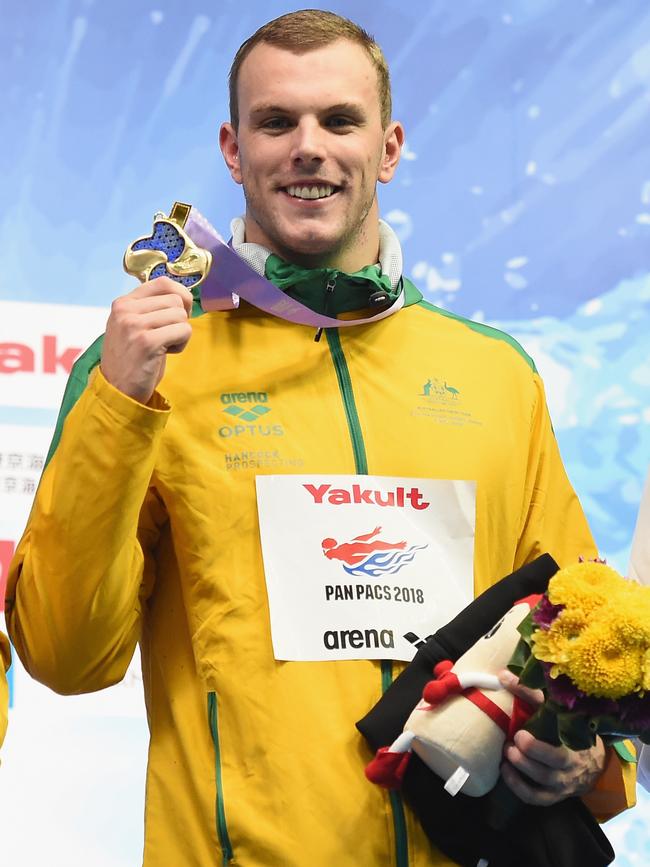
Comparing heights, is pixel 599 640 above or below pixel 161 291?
below

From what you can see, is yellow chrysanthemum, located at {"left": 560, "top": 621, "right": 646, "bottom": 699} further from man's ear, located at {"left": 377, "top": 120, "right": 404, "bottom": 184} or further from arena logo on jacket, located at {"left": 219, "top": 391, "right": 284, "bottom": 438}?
man's ear, located at {"left": 377, "top": 120, "right": 404, "bottom": 184}

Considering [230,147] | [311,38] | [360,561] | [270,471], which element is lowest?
[360,561]

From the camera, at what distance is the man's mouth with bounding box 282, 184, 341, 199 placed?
2268mm

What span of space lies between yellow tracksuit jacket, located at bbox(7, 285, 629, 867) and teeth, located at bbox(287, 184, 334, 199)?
184mm

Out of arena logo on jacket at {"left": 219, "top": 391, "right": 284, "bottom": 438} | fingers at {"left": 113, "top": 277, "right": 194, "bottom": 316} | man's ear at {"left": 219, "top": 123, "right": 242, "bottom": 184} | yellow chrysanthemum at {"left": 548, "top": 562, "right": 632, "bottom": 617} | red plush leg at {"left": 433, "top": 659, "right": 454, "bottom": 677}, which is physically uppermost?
man's ear at {"left": 219, "top": 123, "right": 242, "bottom": 184}

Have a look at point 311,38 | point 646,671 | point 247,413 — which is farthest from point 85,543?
point 311,38

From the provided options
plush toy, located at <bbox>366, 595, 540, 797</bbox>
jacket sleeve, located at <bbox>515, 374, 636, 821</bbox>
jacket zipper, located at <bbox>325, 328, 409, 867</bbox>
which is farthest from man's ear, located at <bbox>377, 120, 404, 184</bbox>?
plush toy, located at <bbox>366, 595, 540, 797</bbox>

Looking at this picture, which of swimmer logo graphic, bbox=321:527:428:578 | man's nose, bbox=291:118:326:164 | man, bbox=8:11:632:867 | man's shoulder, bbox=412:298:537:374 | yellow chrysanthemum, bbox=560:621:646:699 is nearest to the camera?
yellow chrysanthemum, bbox=560:621:646:699

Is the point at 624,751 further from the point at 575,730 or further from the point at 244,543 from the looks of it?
the point at 244,543

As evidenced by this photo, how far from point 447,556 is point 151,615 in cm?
41

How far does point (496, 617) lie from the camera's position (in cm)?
204

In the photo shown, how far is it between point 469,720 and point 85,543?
50 cm

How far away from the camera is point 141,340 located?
1.94 meters

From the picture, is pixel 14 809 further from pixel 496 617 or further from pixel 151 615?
pixel 496 617
